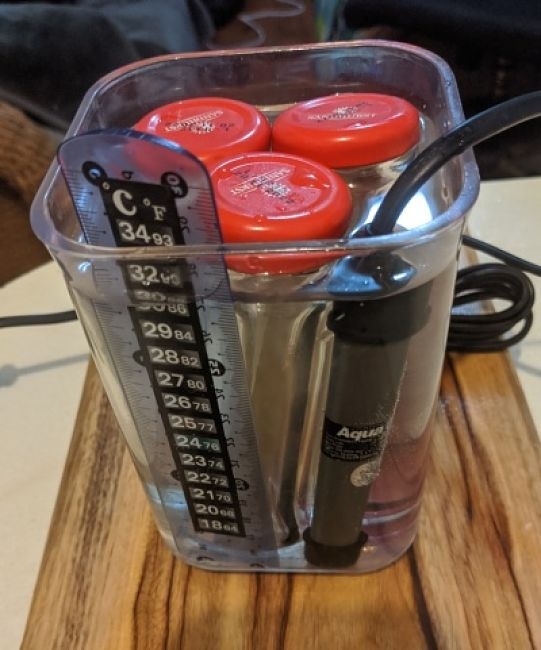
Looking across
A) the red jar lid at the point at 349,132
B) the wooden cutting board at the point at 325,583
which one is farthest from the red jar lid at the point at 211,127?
the wooden cutting board at the point at 325,583

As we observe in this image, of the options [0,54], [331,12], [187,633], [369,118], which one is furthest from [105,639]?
[331,12]

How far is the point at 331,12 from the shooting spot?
833 millimetres

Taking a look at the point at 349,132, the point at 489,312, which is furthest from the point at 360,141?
the point at 489,312

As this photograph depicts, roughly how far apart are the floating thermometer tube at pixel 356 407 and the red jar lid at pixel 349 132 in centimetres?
8

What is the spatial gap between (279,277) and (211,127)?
0.10m

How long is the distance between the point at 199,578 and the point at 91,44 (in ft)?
1.86

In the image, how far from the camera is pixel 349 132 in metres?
0.29

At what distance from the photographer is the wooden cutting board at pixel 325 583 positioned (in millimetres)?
315

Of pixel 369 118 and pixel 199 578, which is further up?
pixel 369 118

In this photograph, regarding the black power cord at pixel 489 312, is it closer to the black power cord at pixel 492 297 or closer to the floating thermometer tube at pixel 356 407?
the black power cord at pixel 492 297

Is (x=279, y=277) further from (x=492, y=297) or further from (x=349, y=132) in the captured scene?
(x=492, y=297)

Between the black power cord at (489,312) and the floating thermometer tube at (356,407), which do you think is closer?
the floating thermometer tube at (356,407)

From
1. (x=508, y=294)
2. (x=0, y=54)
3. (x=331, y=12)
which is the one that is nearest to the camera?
(x=508, y=294)

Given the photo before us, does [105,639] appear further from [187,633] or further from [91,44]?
[91,44]
